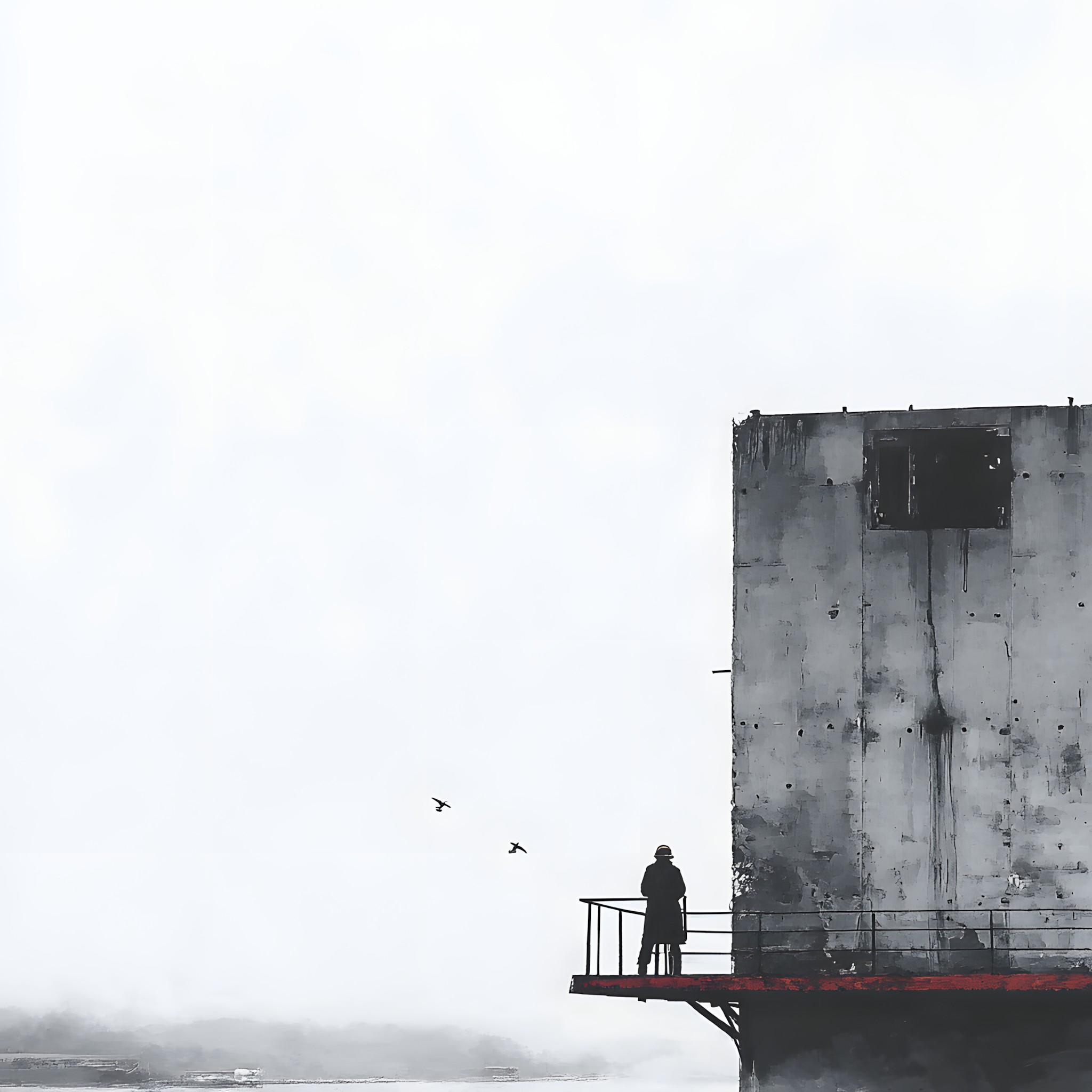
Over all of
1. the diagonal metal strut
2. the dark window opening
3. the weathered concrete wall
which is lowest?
the diagonal metal strut

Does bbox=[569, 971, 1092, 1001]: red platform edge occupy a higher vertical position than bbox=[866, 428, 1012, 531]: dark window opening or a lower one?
lower

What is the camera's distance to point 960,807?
18.1 meters

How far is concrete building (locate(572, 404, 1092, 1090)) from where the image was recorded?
57.9 ft

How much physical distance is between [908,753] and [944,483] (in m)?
3.19

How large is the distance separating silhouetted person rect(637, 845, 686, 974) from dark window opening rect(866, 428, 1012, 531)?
4779mm

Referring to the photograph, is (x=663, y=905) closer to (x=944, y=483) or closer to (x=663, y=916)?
(x=663, y=916)

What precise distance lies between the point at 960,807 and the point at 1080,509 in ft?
12.3

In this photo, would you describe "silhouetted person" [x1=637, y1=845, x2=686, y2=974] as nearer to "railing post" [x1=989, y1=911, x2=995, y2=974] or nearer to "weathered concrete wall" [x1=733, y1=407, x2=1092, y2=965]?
"weathered concrete wall" [x1=733, y1=407, x2=1092, y2=965]

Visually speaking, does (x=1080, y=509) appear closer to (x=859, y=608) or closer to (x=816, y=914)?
(x=859, y=608)

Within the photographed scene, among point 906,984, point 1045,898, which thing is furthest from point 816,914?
point 1045,898

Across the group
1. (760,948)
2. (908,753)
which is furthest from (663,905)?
(908,753)

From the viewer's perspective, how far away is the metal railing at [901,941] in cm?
1772

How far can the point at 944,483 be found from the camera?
740 inches

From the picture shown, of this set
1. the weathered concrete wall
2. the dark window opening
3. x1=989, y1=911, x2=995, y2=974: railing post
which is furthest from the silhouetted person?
the dark window opening
